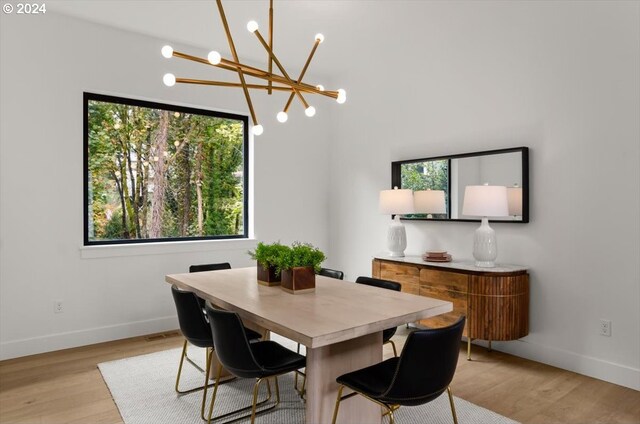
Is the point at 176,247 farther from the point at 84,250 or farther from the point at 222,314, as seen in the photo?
the point at 222,314

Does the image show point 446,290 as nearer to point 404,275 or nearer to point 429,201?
point 404,275

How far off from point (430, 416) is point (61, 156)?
3.57 metres

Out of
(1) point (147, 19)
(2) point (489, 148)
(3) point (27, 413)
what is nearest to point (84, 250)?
(3) point (27, 413)

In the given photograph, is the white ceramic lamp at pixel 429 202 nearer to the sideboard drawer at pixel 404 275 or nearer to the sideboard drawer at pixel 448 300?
the sideboard drawer at pixel 404 275

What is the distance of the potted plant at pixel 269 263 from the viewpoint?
268 centimetres

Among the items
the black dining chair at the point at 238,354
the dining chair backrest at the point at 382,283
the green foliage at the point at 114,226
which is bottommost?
the black dining chair at the point at 238,354

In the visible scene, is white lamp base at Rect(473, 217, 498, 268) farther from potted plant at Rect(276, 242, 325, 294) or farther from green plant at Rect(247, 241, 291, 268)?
green plant at Rect(247, 241, 291, 268)

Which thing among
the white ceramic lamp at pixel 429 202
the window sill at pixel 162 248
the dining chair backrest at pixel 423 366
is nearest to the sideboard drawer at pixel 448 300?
the white ceramic lamp at pixel 429 202

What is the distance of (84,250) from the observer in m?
3.92

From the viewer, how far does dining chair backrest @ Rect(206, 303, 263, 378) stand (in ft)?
6.71

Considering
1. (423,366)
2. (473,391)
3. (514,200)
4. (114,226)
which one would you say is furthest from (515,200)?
(114,226)

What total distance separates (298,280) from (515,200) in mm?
2104

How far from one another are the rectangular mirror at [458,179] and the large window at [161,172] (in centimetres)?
186

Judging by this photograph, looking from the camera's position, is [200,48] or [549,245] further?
[200,48]
